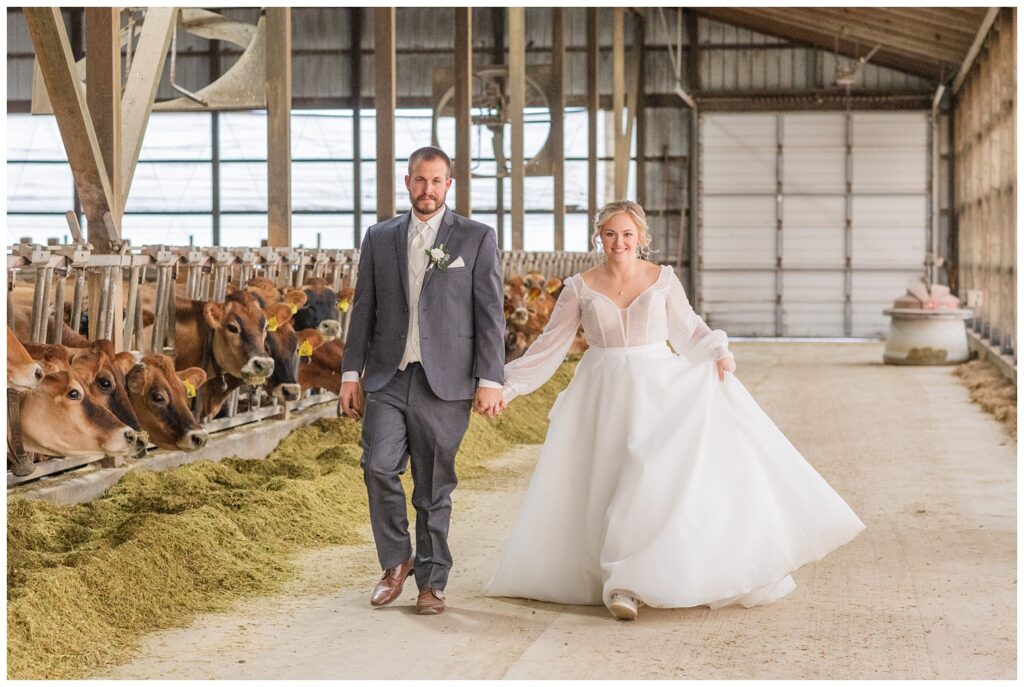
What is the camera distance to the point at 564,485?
4.98 meters

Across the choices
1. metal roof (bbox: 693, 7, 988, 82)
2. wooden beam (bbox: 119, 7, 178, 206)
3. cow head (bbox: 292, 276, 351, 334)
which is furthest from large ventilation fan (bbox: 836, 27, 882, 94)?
wooden beam (bbox: 119, 7, 178, 206)

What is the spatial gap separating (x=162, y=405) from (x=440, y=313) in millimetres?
1976

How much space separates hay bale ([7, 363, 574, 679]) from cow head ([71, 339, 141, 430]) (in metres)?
0.44

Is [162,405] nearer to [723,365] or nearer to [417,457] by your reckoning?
[417,457]

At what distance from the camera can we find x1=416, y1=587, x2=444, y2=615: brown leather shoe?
4738mm

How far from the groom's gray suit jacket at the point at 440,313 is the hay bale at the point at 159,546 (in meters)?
1.03

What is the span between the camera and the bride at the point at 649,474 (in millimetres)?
4684

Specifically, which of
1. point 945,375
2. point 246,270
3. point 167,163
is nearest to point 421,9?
point 167,163

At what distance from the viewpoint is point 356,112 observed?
1024 inches

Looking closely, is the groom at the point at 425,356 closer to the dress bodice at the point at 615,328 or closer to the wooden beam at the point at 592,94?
the dress bodice at the point at 615,328

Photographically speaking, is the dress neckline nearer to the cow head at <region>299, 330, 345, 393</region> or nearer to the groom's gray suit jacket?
the groom's gray suit jacket

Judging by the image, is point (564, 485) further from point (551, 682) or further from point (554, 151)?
point (554, 151)

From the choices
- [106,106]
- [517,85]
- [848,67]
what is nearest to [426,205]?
[106,106]

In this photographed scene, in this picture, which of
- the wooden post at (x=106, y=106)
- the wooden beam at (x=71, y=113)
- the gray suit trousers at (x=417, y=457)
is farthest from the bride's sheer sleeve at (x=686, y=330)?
the wooden post at (x=106, y=106)
